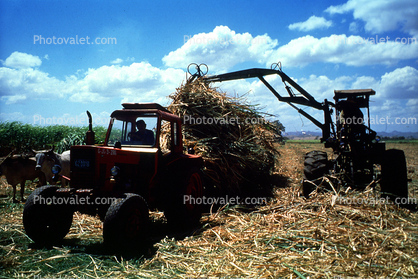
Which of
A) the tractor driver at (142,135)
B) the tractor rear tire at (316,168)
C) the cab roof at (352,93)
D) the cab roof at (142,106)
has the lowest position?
the tractor rear tire at (316,168)

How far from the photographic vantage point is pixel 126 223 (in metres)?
4.21

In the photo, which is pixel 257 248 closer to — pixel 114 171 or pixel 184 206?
pixel 184 206

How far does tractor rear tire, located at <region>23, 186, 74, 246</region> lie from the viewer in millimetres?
4688

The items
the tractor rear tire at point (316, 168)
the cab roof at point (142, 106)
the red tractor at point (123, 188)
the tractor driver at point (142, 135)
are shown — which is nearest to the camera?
the red tractor at point (123, 188)

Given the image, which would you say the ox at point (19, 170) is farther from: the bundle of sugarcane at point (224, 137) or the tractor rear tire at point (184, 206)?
the tractor rear tire at point (184, 206)

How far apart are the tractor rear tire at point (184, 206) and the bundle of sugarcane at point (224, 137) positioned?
146 centimetres

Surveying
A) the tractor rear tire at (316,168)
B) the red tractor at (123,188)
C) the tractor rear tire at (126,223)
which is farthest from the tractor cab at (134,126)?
the tractor rear tire at (316,168)

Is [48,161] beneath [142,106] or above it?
beneath

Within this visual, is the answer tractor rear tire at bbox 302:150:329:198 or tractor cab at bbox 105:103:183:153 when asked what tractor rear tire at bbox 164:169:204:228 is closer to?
tractor cab at bbox 105:103:183:153

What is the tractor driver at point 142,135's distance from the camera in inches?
223

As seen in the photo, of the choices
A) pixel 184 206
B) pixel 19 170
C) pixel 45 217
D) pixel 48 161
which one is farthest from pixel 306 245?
pixel 19 170

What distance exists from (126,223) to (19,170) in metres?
6.46

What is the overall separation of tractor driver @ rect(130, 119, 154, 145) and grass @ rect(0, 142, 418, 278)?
1.75 meters

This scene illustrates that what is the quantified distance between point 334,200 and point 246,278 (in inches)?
122
